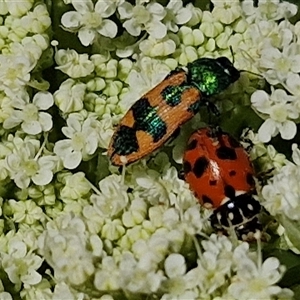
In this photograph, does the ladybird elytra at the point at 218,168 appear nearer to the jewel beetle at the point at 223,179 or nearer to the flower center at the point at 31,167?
the jewel beetle at the point at 223,179

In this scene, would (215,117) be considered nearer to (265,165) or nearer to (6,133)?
(265,165)

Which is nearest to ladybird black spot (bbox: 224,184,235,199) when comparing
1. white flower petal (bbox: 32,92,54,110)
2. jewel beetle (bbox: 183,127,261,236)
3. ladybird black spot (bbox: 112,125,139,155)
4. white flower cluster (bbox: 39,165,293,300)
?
jewel beetle (bbox: 183,127,261,236)

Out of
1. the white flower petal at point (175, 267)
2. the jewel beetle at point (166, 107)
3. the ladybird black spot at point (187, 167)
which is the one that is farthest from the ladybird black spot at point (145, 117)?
the white flower petal at point (175, 267)

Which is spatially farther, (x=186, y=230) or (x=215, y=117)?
(x=215, y=117)

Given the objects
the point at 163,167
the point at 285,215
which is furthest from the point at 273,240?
the point at 163,167

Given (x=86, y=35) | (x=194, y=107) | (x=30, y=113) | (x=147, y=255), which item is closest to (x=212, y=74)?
(x=194, y=107)
